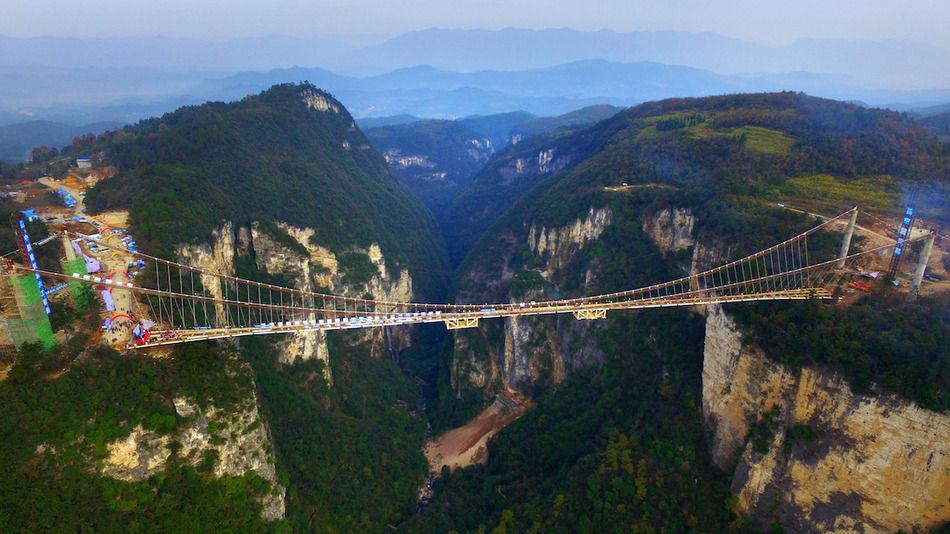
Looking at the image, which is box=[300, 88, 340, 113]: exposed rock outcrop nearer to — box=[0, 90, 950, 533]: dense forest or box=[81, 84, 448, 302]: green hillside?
box=[81, 84, 448, 302]: green hillside

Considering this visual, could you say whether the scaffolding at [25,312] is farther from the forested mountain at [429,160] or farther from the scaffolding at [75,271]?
the forested mountain at [429,160]

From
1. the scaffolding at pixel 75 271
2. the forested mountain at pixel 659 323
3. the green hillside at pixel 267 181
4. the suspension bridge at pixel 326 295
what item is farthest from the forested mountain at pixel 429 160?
the scaffolding at pixel 75 271

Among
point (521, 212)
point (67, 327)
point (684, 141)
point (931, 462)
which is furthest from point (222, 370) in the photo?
point (684, 141)

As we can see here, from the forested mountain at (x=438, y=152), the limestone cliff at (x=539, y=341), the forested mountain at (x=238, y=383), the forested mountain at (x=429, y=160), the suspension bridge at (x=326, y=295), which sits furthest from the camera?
the forested mountain at (x=438, y=152)

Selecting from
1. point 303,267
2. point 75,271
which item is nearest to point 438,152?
point 303,267

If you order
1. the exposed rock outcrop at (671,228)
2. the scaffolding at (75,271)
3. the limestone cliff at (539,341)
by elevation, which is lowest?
the limestone cliff at (539,341)

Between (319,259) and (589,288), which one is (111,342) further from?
(589,288)

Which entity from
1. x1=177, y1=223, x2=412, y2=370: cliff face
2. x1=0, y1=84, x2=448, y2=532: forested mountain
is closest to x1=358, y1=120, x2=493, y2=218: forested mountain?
x1=0, y1=84, x2=448, y2=532: forested mountain
